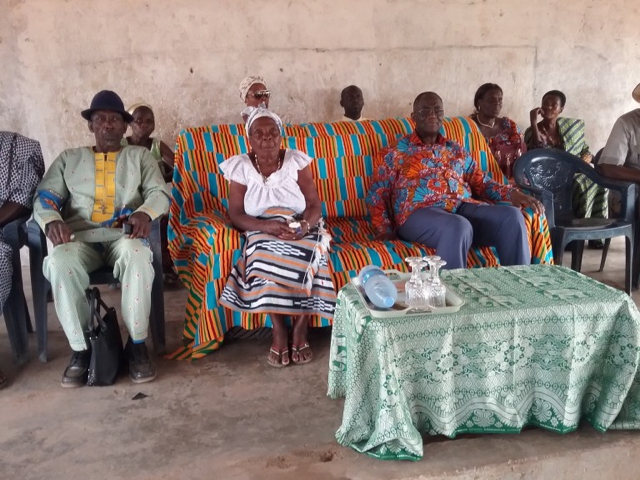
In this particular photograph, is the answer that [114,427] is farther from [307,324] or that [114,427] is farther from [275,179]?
[275,179]

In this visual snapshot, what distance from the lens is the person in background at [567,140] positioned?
466cm

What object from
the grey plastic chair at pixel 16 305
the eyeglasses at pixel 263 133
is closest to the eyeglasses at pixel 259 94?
the eyeglasses at pixel 263 133

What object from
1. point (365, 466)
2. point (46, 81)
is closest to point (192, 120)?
point (46, 81)

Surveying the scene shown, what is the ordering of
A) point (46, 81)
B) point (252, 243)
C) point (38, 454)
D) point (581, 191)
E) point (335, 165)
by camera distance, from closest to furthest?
1. point (38, 454)
2. point (252, 243)
3. point (335, 165)
4. point (46, 81)
5. point (581, 191)

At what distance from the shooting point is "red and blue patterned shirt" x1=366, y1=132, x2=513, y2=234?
10.6 ft

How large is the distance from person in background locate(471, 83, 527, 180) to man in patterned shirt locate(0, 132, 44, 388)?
3.12 meters

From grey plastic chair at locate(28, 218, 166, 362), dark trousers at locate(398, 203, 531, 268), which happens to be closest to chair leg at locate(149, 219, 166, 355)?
grey plastic chair at locate(28, 218, 166, 362)

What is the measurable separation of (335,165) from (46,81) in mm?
2406

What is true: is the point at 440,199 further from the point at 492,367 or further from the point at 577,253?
the point at 492,367

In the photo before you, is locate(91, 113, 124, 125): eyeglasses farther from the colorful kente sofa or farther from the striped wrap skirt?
the striped wrap skirt

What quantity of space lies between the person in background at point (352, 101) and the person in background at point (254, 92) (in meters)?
0.70

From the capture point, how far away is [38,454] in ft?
6.93

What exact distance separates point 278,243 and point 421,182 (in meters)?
0.97

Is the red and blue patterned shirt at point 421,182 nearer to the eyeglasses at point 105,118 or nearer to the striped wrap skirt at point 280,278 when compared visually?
the striped wrap skirt at point 280,278
